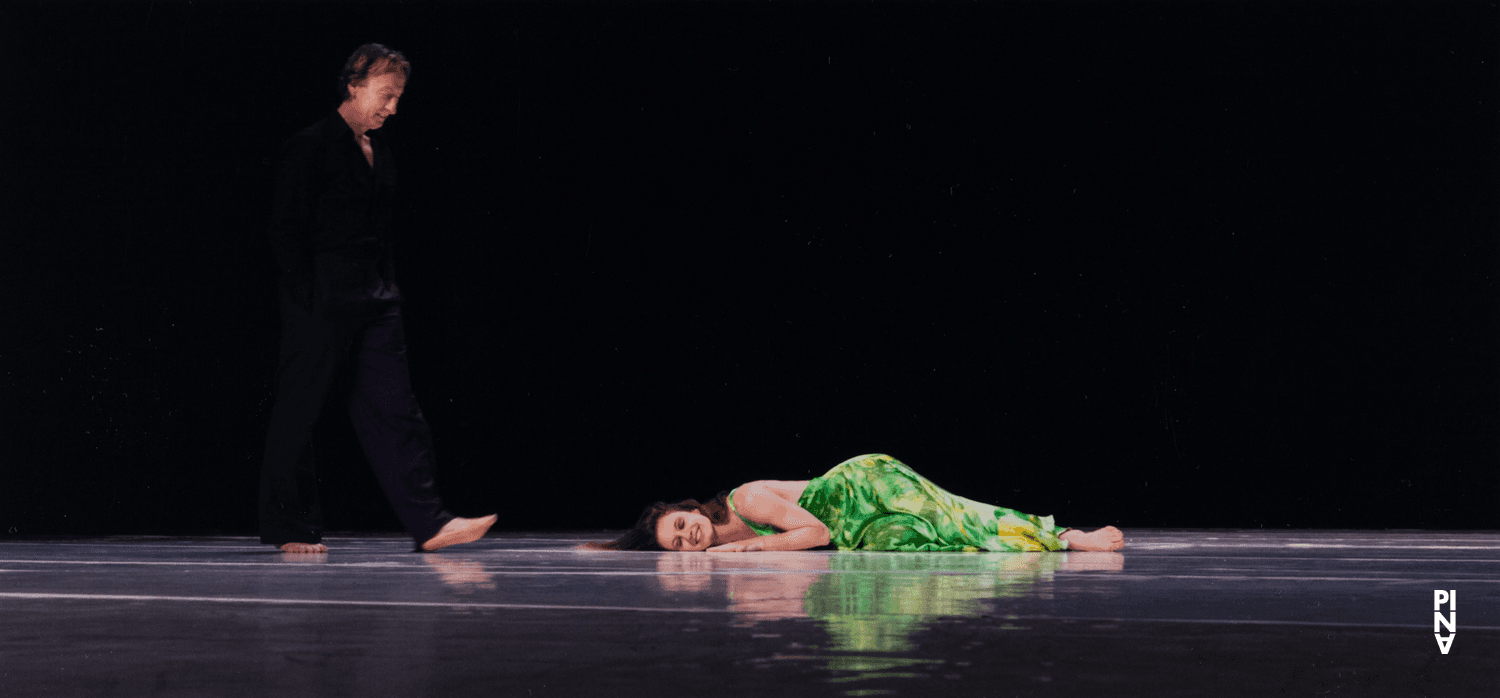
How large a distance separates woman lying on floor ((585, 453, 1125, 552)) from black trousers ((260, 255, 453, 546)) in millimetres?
555

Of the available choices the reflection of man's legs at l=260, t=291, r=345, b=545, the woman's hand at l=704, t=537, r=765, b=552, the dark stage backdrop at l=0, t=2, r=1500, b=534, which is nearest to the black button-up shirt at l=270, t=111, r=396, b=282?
the reflection of man's legs at l=260, t=291, r=345, b=545

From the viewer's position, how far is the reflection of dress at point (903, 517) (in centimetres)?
367

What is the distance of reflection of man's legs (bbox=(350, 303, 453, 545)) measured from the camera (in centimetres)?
322

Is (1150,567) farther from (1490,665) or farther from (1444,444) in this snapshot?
(1444,444)

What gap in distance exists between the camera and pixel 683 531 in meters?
3.56

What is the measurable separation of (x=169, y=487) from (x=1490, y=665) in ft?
14.6

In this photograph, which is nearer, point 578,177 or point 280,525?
point 280,525

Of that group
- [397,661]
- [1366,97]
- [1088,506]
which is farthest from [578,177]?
[397,661]

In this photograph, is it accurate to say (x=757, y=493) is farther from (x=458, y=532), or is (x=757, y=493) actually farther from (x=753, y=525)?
(x=458, y=532)

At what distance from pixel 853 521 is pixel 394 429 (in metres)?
1.14

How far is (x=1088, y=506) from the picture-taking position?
505cm

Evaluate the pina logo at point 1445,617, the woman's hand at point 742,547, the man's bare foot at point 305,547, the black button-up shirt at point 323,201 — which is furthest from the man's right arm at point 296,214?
the pina logo at point 1445,617

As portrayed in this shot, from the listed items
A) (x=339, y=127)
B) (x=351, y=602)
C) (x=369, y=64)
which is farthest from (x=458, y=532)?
(x=351, y=602)

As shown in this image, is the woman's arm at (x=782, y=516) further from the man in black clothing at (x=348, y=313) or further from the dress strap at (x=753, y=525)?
the man in black clothing at (x=348, y=313)
